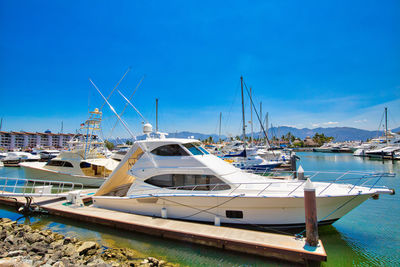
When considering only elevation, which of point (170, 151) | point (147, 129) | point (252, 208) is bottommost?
point (252, 208)

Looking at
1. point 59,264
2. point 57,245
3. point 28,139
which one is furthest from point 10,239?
point 28,139

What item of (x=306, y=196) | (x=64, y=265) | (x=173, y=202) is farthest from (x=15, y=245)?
(x=306, y=196)

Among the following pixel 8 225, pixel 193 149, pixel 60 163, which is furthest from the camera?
pixel 60 163

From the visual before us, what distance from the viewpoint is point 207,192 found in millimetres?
7305

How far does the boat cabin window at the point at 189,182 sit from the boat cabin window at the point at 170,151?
0.81 m

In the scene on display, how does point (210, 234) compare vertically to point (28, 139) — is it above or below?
below

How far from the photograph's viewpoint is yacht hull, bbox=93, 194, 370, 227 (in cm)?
641

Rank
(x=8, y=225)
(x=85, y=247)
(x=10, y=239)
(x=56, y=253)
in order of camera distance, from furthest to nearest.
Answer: (x=8, y=225)
(x=10, y=239)
(x=85, y=247)
(x=56, y=253)

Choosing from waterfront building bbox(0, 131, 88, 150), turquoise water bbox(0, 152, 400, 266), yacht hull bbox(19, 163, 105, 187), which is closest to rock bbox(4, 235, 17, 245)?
turquoise water bbox(0, 152, 400, 266)

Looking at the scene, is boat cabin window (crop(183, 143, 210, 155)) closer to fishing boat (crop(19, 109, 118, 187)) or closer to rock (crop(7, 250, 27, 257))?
rock (crop(7, 250, 27, 257))

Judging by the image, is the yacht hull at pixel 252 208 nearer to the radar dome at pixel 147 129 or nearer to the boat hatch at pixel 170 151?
the boat hatch at pixel 170 151

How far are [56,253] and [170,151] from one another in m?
4.53

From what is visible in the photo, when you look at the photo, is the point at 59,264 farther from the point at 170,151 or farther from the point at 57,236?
the point at 170,151

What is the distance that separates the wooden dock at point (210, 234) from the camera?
16.9ft
